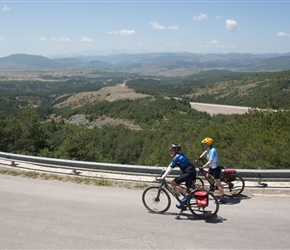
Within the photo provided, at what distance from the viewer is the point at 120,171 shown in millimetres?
11180

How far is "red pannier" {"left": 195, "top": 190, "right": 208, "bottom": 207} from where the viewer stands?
25.1 ft

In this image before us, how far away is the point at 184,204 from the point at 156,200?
2.63 ft

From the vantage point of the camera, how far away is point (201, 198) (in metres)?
7.70

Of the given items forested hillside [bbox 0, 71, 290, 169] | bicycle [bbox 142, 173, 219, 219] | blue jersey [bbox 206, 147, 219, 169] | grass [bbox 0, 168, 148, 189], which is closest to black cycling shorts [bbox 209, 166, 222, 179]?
blue jersey [bbox 206, 147, 219, 169]

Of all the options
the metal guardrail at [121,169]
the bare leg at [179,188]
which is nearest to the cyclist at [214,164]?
the bare leg at [179,188]

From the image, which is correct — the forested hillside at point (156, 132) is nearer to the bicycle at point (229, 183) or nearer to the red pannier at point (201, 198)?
the bicycle at point (229, 183)

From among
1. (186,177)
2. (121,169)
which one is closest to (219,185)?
(186,177)

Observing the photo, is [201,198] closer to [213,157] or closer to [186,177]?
[186,177]

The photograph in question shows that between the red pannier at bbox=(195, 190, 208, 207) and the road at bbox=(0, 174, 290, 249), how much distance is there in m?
0.41

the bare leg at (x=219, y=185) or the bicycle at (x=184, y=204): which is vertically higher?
the bare leg at (x=219, y=185)

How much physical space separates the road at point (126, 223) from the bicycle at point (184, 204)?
0.20m

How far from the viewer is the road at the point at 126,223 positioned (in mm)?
6441

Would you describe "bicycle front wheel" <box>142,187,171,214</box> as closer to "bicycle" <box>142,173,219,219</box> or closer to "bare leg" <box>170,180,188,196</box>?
"bicycle" <box>142,173,219,219</box>

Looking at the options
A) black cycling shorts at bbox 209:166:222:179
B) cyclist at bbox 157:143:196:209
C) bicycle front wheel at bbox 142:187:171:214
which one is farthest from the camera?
black cycling shorts at bbox 209:166:222:179
